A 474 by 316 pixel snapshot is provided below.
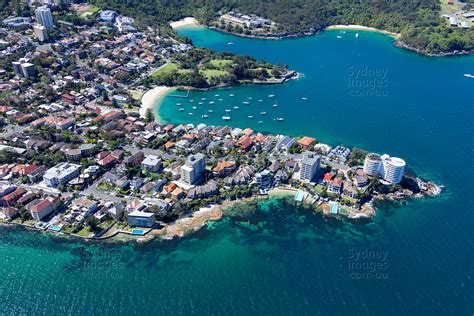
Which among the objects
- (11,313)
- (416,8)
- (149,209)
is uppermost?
(416,8)

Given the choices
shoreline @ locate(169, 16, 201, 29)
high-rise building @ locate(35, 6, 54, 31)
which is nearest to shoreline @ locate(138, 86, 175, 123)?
high-rise building @ locate(35, 6, 54, 31)

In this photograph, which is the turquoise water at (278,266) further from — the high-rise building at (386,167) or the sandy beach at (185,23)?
the sandy beach at (185,23)

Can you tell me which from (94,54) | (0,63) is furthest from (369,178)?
(0,63)

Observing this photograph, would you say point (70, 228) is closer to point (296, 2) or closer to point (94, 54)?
point (94, 54)

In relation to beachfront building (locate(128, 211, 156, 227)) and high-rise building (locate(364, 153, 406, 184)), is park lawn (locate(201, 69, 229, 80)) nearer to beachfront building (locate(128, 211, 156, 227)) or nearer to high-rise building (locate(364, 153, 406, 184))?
high-rise building (locate(364, 153, 406, 184))

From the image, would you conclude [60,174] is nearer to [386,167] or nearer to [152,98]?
[152,98]

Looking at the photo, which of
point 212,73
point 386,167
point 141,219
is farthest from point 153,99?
point 386,167
